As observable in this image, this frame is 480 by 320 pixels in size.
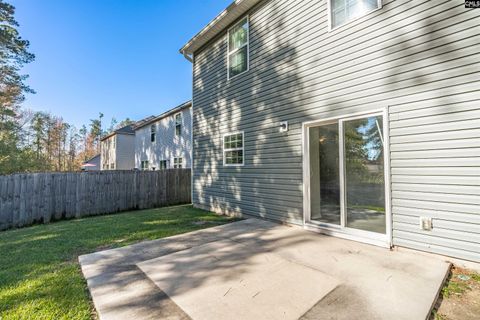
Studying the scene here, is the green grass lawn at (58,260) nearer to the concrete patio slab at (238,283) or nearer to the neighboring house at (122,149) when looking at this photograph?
the concrete patio slab at (238,283)

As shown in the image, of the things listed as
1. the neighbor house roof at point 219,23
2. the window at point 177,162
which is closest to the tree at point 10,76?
the window at point 177,162

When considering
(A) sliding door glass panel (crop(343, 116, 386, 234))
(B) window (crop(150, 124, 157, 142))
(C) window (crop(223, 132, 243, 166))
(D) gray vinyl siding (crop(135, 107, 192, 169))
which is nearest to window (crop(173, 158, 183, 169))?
(D) gray vinyl siding (crop(135, 107, 192, 169))

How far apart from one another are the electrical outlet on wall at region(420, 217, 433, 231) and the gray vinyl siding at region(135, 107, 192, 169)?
10.7m

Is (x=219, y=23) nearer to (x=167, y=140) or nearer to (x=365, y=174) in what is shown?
(x=365, y=174)

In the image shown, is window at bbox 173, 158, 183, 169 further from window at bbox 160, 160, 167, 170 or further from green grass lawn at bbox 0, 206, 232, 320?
green grass lawn at bbox 0, 206, 232, 320

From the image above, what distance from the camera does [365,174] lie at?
3.94 m

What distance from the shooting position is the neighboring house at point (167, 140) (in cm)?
1318

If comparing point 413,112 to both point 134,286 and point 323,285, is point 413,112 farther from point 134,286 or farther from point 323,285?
point 134,286

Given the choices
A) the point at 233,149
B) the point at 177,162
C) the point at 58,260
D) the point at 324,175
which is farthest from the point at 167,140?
the point at 324,175

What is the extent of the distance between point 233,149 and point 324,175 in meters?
2.99

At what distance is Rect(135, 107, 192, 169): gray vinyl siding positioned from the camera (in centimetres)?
1308

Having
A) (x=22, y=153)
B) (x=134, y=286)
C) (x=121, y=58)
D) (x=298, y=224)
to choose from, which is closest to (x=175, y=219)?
(x=298, y=224)

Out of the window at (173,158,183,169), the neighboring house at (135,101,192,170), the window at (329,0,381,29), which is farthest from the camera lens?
the window at (173,158,183,169)

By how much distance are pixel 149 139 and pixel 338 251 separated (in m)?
17.1
